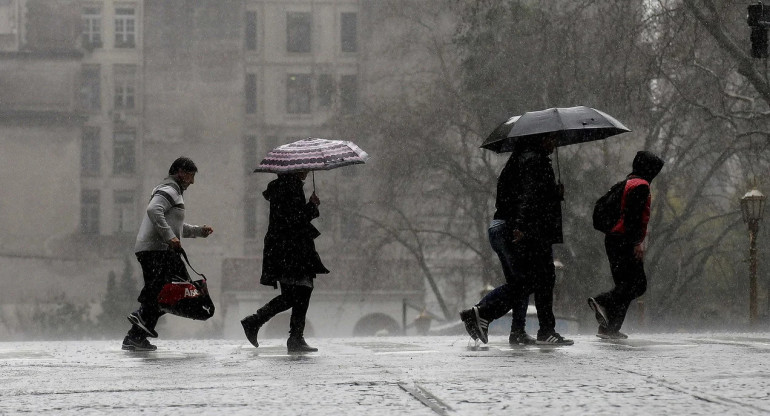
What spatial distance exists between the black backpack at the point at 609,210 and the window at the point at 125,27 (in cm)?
6860

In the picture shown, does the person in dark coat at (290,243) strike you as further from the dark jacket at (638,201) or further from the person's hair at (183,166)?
the dark jacket at (638,201)

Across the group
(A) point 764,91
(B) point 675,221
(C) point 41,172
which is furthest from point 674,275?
(C) point 41,172

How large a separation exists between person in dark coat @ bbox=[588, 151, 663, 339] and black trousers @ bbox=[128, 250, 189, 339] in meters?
3.75

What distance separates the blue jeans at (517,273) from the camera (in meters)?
Answer: 11.7

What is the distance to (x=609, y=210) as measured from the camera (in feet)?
40.7

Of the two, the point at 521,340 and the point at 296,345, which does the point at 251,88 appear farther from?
the point at 521,340

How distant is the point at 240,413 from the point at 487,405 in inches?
46.7

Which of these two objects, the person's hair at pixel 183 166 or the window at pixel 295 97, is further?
the window at pixel 295 97

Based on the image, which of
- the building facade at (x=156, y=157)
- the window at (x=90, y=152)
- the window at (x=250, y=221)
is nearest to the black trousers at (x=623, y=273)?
the building facade at (x=156, y=157)

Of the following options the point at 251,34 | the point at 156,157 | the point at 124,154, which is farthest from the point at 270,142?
the point at 124,154

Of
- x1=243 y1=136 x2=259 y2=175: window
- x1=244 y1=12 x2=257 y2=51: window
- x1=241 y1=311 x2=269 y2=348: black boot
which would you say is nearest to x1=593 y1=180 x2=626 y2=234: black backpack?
x1=241 y1=311 x2=269 y2=348: black boot

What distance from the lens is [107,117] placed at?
78.7m

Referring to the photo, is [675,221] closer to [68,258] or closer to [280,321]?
[280,321]

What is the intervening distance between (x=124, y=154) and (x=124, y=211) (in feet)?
10.9
